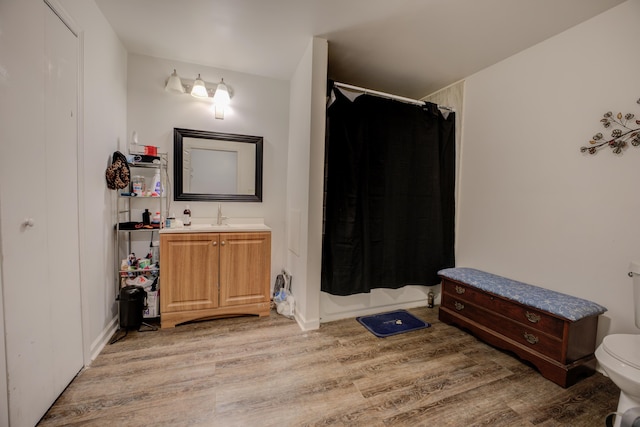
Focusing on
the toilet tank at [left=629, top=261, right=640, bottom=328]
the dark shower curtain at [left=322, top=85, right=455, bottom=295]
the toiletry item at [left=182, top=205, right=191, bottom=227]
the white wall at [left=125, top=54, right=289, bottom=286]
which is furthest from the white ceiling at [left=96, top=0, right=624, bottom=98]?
the toilet tank at [left=629, top=261, right=640, bottom=328]

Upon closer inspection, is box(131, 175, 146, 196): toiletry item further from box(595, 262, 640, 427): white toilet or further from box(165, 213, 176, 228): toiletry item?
box(595, 262, 640, 427): white toilet

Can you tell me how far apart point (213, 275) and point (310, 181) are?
1.25 meters

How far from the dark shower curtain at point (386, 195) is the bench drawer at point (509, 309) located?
377 mm

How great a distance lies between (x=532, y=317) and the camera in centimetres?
180

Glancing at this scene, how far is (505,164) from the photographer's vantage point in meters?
2.36

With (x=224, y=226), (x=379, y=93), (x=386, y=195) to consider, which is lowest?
(x=224, y=226)

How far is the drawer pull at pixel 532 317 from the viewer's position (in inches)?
69.8

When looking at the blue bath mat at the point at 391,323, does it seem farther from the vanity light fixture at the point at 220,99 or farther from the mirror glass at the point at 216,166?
the vanity light fixture at the point at 220,99

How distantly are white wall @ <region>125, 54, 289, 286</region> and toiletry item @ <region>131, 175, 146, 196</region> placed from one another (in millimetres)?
288

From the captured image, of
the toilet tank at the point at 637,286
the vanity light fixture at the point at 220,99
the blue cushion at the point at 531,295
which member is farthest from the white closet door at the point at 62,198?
the toilet tank at the point at 637,286

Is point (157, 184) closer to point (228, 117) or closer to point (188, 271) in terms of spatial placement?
point (188, 271)

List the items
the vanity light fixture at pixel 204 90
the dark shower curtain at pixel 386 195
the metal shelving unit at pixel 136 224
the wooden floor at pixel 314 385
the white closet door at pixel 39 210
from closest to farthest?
the white closet door at pixel 39 210, the wooden floor at pixel 314 385, the metal shelving unit at pixel 136 224, the dark shower curtain at pixel 386 195, the vanity light fixture at pixel 204 90

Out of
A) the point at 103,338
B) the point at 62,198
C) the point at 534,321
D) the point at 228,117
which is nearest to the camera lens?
the point at 62,198

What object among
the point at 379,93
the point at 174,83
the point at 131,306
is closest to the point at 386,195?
the point at 379,93
